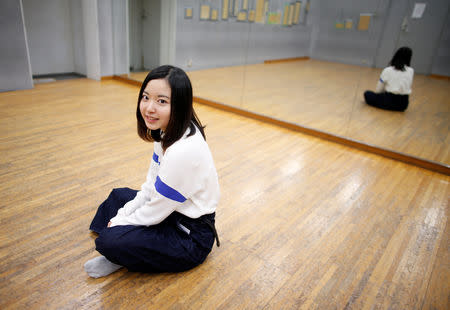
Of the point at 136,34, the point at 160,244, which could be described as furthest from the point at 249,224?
the point at 136,34

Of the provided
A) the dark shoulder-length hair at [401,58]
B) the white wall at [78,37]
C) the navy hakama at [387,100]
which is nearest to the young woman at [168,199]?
the dark shoulder-length hair at [401,58]

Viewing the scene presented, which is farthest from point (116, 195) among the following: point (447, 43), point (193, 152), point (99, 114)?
point (447, 43)

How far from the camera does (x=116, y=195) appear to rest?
1745 mm

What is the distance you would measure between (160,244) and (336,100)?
122 inches

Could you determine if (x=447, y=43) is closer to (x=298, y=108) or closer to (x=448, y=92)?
(x=448, y=92)

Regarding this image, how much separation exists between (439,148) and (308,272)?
239cm

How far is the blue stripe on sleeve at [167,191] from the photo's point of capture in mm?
1338

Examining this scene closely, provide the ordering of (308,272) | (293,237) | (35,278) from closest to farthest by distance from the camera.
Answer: (35,278) < (308,272) < (293,237)

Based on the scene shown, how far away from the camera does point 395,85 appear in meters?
3.29

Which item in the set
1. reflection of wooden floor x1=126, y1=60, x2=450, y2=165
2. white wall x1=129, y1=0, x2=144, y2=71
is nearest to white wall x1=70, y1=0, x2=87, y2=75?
white wall x1=129, y1=0, x2=144, y2=71

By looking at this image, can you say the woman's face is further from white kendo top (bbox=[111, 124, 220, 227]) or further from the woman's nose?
white kendo top (bbox=[111, 124, 220, 227])

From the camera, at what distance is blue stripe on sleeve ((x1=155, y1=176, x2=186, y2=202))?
1338mm

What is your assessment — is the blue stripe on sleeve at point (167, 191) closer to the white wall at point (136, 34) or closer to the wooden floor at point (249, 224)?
the wooden floor at point (249, 224)

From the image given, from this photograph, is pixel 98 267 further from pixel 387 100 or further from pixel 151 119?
pixel 387 100
